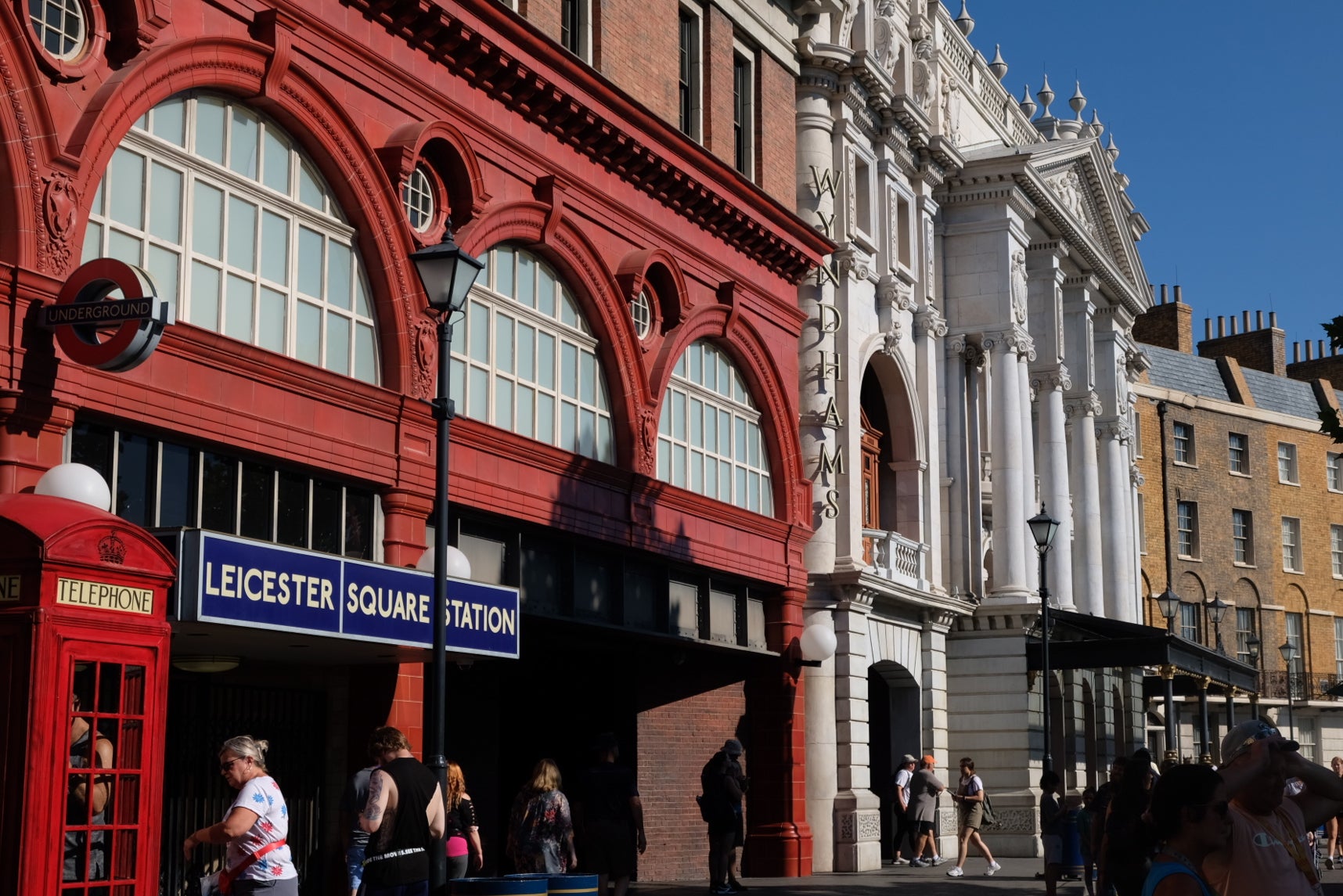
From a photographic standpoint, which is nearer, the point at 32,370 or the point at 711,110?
the point at 32,370

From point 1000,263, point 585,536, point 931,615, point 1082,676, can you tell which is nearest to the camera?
point 585,536

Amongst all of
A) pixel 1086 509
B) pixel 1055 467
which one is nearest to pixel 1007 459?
pixel 1055 467

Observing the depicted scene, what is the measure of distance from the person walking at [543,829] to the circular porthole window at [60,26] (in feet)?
25.3

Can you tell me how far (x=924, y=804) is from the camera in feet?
107

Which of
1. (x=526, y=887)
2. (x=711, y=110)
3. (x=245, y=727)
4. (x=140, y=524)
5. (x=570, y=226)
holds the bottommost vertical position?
(x=526, y=887)

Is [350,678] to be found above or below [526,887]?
above

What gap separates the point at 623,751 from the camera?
26531 millimetres

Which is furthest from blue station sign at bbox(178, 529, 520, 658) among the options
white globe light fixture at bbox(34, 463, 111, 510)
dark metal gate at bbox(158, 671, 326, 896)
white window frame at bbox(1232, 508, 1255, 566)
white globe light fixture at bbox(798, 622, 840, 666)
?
white window frame at bbox(1232, 508, 1255, 566)

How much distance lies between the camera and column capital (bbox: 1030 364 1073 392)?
1794 inches

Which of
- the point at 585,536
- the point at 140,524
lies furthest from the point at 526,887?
the point at 585,536

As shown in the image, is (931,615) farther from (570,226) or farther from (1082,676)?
(570,226)

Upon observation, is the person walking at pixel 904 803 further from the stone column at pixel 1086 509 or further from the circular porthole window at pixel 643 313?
the stone column at pixel 1086 509

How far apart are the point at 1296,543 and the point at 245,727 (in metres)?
62.4

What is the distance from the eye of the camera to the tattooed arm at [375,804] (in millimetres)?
12508
